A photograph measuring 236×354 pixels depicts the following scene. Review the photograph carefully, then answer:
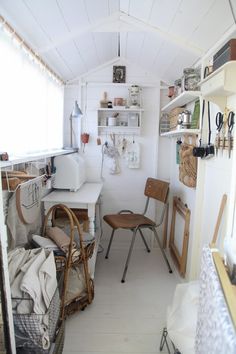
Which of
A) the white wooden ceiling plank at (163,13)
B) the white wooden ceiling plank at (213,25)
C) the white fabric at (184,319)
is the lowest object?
the white fabric at (184,319)

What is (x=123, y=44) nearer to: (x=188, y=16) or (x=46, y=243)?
(x=188, y=16)

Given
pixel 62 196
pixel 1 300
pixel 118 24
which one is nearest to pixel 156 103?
pixel 118 24

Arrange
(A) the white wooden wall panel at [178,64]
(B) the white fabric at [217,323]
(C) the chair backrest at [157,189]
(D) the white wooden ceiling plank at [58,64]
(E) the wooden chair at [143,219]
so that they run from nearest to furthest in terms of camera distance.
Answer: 1. (B) the white fabric at [217,323]
2. (A) the white wooden wall panel at [178,64]
3. (D) the white wooden ceiling plank at [58,64]
4. (E) the wooden chair at [143,219]
5. (C) the chair backrest at [157,189]

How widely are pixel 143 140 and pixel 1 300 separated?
2470 millimetres

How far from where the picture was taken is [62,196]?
8.66 ft

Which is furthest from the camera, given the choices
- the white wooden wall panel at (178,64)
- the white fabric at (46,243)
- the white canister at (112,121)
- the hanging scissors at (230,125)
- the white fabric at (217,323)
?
the white canister at (112,121)

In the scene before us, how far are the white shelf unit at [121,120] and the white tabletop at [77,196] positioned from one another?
721 millimetres

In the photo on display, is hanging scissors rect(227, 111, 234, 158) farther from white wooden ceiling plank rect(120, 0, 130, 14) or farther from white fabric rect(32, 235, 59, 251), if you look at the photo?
white fabric rect(32, 235, 59, 251)

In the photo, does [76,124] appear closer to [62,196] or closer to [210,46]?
[62,196]

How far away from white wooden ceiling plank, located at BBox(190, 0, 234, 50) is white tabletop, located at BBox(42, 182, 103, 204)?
1489 mm

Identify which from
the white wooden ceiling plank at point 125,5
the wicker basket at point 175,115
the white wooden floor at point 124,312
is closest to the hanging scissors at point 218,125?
the wicker basket at point 175,115

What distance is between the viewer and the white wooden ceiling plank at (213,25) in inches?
58.9

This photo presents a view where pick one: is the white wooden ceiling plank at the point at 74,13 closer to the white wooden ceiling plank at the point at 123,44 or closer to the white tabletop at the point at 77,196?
the white wooden ceiling plank at the point at 123,44

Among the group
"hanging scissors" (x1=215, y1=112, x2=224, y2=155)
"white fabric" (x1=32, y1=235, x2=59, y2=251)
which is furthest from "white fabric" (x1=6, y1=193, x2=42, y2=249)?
"hanging scissors" (x1=215, y1=112, x2=224, y2=155)
